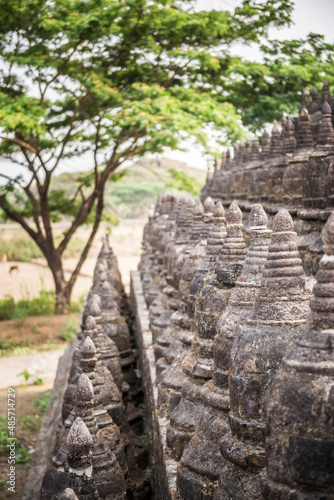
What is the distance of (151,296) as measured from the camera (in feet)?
24.7

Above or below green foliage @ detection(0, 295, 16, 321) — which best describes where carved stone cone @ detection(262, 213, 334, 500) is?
above

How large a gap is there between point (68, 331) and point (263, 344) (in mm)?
12982

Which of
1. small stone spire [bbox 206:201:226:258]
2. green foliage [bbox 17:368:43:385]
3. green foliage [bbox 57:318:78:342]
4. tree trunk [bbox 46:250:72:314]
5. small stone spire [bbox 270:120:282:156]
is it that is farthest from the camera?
tree trunk [bbox 46:250:72:314]

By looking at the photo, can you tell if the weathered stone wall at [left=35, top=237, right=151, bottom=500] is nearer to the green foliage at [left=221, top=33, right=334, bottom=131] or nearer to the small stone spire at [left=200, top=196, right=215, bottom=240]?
the small stone spire at [left=200, top=196, right=215, bottom=240]

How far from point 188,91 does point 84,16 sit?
2.75 metres

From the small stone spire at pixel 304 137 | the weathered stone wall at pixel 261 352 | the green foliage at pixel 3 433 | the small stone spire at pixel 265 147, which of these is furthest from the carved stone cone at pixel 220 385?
the green foliage at pixel 3 433

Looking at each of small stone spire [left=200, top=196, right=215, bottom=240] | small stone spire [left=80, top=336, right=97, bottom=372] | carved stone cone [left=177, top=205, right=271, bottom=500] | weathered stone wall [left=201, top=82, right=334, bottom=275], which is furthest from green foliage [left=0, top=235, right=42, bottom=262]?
carved stone cone [left=177, top=205, right=271, bottom=500]

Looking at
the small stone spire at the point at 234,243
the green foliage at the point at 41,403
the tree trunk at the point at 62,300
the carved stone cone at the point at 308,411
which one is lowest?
the green foliage at the point at 41,403

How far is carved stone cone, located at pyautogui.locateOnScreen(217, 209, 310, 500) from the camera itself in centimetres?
196

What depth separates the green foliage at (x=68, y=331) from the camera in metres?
14.3

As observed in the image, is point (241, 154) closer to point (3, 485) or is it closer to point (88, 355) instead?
point (88, 355)

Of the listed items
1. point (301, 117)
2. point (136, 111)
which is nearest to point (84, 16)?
point (136, 111)

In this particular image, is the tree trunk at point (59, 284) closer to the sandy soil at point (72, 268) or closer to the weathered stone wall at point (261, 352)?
the sandy soil at point (72, 268)

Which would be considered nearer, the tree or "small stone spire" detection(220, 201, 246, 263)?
"small stone spire" detection(220, 201, 246, 263)
